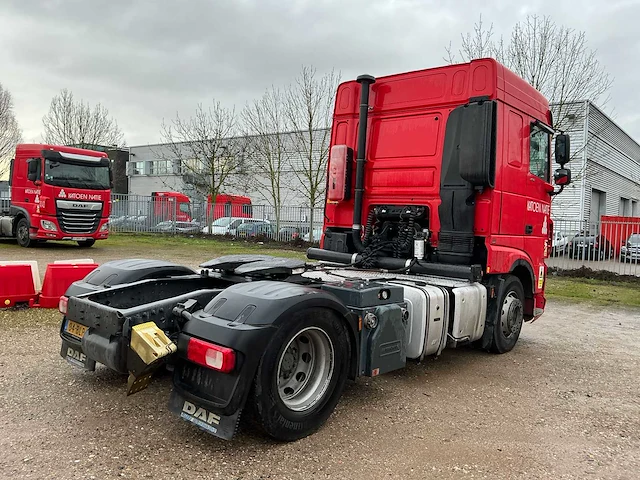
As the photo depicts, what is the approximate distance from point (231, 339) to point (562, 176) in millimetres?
5154

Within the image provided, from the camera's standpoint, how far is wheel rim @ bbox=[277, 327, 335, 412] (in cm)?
348

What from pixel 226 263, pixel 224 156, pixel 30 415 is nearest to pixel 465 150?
pixel 226 263

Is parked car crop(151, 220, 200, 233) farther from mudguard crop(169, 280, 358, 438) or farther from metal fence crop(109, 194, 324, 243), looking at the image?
mudguard crop(169, 280, 358, 438)

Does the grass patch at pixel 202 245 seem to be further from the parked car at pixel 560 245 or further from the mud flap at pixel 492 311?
the mud flap at pixel 492 311

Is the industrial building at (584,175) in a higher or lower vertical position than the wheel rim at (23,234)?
higher

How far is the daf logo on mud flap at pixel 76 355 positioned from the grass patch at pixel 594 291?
10.1 meters

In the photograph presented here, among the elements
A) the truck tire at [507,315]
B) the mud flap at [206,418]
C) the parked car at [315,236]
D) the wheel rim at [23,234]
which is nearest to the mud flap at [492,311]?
the truck tire at [507,315]

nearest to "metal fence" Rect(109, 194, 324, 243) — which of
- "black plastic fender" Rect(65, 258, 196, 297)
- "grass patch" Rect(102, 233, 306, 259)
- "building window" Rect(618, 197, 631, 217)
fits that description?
"grass patch" Rect(102, 233, 306, 259)

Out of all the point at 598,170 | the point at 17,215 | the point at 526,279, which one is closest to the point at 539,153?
the point at 526,279

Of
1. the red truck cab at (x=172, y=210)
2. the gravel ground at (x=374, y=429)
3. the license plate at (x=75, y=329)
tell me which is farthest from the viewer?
→ the red truck cab at (x=172, y=210)

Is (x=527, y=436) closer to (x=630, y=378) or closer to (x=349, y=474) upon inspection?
(x=349, y=474)

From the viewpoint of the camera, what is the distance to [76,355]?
155 inches

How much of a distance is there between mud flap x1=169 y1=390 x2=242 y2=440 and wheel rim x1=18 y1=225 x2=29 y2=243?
1490 centimetres

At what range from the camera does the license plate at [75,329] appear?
3.71 meters
